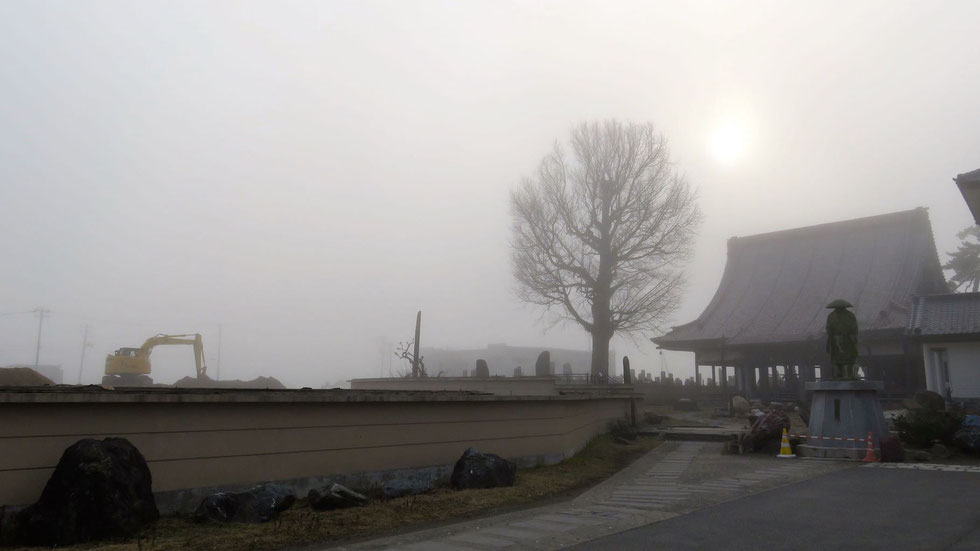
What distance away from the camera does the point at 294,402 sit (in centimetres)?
1045

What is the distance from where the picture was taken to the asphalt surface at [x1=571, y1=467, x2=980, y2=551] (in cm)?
754

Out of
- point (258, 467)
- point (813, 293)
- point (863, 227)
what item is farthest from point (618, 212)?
point (258, 467)

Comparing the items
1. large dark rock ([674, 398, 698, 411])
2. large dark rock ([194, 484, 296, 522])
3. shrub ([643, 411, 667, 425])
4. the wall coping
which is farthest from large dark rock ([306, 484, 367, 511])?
large dark rock ([674, 398, 698, 411])

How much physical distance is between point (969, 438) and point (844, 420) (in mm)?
2935

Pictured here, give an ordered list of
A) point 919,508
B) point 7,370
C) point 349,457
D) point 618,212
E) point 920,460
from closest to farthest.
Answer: point 919,508
point 349,457
point 920,460
point 7,370
point 618,212

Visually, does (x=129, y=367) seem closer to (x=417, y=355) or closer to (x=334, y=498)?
(x=417, y=355)

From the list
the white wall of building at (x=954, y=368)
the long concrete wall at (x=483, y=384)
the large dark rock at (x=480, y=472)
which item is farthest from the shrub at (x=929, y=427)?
the large dark rock at (x=480, y=472)

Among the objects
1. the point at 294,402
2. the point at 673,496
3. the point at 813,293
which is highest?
the point at 813,293

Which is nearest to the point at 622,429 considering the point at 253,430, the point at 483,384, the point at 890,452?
the point at 483,384

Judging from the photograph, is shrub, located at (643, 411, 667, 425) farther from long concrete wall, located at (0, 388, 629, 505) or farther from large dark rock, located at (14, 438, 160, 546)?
large dark rock, located at (14, 438, 160, 546)

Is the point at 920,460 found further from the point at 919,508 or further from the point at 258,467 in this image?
the point at 258,467

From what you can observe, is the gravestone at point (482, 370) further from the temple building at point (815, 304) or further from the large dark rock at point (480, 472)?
the large dark rock at point (480, 472)

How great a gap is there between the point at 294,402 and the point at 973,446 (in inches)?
600

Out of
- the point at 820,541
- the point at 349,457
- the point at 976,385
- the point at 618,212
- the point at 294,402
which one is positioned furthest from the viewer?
the point at 618,212
